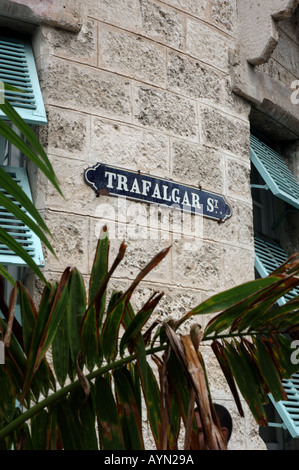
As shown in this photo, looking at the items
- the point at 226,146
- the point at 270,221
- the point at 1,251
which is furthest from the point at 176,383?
the point at 270,221

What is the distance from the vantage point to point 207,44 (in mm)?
4574

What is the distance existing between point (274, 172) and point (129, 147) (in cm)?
153

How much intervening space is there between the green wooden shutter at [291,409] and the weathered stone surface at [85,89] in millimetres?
1944

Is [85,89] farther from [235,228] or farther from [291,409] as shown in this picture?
[291,409]

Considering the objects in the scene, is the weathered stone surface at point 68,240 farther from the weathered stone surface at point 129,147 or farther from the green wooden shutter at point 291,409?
the green wooden shutter at point 291,409

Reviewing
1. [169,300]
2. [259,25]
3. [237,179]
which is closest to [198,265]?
[169,300]

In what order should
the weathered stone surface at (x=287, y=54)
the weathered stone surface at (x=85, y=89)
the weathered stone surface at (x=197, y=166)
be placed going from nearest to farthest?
the weathered stone surface at (x=85, y=89), the weathered stone surface at (x=197, y=166), the weathered stone surface at (x=287, y=54)

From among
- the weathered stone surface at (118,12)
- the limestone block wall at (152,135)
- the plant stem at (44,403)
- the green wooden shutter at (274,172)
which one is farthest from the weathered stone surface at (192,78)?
the plant stem at (44,403)

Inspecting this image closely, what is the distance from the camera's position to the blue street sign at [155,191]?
3752mm

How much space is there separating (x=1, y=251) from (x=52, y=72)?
106 cm

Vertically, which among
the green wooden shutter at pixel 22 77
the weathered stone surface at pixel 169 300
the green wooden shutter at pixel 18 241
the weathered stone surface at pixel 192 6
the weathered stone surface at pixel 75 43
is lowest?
the weathered stone surface at pixel 169 300
